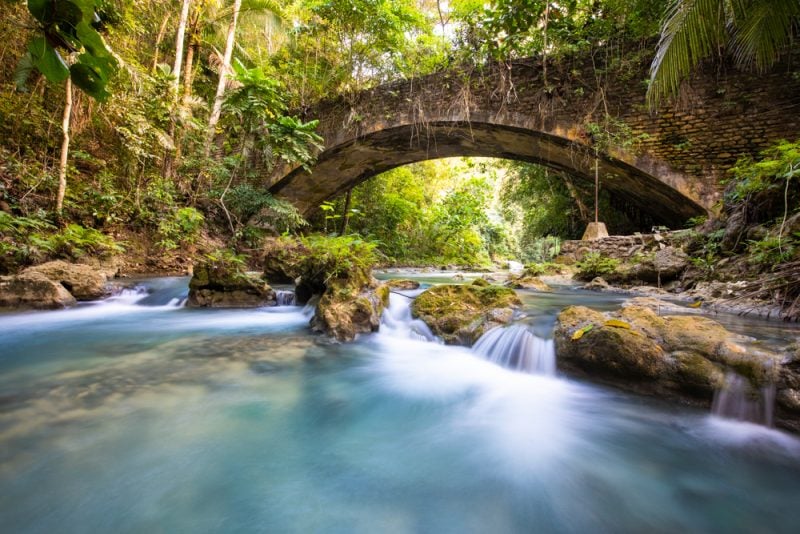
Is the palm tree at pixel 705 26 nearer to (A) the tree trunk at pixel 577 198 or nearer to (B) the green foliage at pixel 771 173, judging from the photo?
(B) the green foliage at pixel 771 173

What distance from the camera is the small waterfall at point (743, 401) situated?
1.72 meters

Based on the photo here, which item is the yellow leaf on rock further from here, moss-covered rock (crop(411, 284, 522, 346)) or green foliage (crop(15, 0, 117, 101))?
green foliage (crop(15, 0, 117, 101))

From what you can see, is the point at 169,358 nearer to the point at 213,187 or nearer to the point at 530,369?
the point at 530,369

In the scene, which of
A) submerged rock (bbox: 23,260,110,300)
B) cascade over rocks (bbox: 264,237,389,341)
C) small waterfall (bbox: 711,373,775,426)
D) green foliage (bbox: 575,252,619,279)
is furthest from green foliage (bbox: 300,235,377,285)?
green foliage (bbox: 575,252,619,279)

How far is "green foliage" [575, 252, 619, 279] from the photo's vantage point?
255 inches

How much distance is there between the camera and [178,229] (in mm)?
8188

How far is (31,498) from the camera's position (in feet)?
4.13

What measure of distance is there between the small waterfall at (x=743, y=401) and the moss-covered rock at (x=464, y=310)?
1637mm

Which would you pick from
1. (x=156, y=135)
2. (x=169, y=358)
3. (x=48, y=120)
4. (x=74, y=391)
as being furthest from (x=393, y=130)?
(x=74, y=391)

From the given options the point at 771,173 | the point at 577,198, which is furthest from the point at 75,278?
the point at 577,198

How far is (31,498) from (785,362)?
130 inches

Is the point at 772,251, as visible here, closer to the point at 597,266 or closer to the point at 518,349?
the point at 597,266

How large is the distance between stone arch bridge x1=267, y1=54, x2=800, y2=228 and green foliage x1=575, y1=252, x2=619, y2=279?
1.94 metres

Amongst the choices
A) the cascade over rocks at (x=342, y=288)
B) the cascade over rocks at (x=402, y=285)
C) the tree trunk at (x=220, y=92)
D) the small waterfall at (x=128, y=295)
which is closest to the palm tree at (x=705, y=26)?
the cascade over rocks at (x=342, y=288)
